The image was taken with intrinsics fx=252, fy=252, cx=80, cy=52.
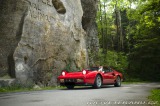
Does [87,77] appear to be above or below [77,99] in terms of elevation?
above

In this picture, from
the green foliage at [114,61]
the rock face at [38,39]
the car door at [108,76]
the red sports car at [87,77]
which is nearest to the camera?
the red sports car at [87,77]

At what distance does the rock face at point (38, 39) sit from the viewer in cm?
1379

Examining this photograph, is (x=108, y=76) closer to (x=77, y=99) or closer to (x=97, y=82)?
(x=97, y=82)

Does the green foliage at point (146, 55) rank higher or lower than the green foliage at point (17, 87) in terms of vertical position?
higher

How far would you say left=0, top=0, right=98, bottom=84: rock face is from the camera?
45.2ft

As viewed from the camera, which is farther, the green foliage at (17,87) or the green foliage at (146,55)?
the green foliage at (146,55)

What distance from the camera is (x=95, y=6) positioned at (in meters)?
26.9

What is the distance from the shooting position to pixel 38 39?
15.2 metres

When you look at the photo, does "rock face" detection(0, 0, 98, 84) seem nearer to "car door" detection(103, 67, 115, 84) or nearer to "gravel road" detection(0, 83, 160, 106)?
"car door" detection(103, 67, 115, 84)

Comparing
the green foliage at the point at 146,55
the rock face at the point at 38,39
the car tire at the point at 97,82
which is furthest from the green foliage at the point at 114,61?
the car tire at the point at 97,82

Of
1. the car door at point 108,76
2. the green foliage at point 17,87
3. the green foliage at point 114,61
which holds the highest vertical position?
the green foliage at point 114,61

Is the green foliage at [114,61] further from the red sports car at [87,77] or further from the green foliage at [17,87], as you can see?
the green foliage at [17,87]

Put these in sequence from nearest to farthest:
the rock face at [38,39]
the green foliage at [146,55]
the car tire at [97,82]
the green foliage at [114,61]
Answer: the car tire at [97,82]
the rock face at [38,39]
the green foliage at [146,55]
the green foliage at [114,61]

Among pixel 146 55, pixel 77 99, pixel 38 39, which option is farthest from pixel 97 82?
pixel 146 55
